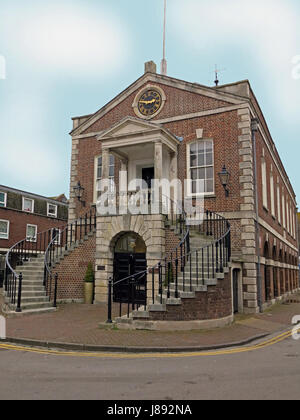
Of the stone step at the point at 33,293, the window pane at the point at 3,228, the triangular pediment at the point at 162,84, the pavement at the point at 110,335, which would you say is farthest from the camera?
the window pane at the point at 3,228

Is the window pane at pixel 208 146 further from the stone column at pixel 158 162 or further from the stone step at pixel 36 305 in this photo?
the stone step at pixel 36 305

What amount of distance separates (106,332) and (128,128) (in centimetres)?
922

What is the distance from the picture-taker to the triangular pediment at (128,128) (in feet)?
A: 49.2

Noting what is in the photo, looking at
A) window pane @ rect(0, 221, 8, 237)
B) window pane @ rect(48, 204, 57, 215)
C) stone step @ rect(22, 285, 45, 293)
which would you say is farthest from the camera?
window pane @ rect(48, 204, 57, 215)

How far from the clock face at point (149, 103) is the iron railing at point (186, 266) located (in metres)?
5.89

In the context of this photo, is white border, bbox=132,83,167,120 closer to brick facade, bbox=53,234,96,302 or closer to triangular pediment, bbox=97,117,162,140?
triangular pediment, bbox=97,117,162,140

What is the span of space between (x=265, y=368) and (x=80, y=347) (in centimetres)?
359

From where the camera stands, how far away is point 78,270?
15.5 metres

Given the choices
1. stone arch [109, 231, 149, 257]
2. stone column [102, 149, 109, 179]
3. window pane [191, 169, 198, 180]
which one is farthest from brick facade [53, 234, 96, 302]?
window pane [191, 169, 198, 180]

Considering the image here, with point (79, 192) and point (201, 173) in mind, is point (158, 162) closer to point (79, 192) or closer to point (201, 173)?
point (201, 173)

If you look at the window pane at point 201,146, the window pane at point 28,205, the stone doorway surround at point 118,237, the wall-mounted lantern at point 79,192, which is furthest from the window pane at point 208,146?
the window pane at point 28,205

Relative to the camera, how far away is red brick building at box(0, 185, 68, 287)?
30.3 meters

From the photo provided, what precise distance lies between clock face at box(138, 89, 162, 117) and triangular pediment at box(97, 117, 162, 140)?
8.72ft
